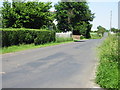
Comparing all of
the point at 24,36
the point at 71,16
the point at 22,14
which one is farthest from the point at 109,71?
the point at 71,16

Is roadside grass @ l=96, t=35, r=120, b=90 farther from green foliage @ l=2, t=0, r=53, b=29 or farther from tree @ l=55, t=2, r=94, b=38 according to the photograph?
tree @ l=55, t=2, r=94, b=38

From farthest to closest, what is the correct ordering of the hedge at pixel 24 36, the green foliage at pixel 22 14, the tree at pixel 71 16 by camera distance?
the tree at pixel 71 16 < the green foliage at pixel 22 14 < the hedge at pixel 24 36

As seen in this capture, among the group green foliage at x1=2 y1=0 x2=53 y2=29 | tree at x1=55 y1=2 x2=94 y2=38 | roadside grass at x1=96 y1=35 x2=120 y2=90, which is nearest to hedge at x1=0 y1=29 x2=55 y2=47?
green foliage at x1=2 y1=0 x2=53 y2=29

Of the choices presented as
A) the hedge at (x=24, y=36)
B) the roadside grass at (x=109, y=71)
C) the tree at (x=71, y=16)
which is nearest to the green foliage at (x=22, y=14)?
the hedge at (x=24, y=36)

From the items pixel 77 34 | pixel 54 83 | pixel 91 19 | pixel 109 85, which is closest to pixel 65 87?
pixel 54 83

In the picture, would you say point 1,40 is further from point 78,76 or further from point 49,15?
point 49,15

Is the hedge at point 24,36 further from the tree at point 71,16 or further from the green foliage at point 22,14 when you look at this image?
the tree at point 71,16

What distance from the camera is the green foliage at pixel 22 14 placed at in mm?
29250

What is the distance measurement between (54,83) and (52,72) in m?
1.92

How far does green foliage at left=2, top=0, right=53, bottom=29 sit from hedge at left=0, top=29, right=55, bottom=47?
11.4ft

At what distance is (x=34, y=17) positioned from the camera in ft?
99.5

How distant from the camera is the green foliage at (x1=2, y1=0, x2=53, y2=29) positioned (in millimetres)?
29250

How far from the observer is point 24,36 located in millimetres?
22188

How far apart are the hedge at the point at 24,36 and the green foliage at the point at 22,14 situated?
3.49 metres
